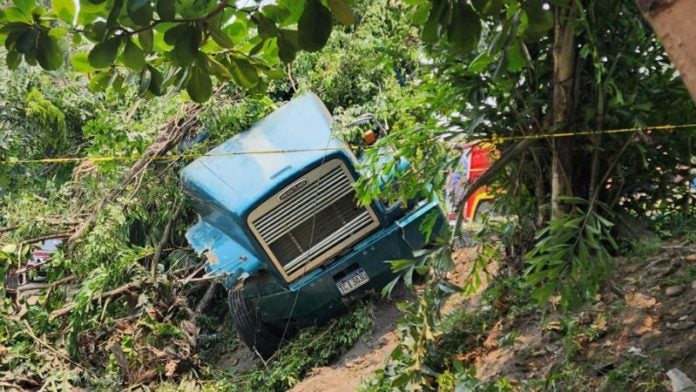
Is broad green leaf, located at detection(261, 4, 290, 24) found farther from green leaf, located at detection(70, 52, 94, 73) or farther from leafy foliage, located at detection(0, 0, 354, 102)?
green leaf, located at detection(70, 52, 94, 73)

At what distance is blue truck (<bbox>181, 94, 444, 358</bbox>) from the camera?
235 inches

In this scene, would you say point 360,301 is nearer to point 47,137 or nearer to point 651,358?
point 651,358

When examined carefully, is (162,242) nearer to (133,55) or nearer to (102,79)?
(102,79)

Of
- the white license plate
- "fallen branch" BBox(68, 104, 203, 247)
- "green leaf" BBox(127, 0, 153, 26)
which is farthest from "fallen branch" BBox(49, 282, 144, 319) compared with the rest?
"green leaf" BBox(127, 0, 153, 26)

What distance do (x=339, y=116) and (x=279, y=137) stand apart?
24.5 inches

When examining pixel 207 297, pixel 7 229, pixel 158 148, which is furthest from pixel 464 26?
pixel 207 297

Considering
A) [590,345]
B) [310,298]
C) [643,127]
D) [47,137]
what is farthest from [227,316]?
[643,127]

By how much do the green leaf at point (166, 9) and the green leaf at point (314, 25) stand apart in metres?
0.28

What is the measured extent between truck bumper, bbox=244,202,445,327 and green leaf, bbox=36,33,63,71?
441 centimetres

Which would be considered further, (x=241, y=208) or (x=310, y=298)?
(x=310, y=298)

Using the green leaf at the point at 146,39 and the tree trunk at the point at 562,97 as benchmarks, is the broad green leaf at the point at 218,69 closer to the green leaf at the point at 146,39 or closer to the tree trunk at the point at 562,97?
the green leaf at the point at 146,39

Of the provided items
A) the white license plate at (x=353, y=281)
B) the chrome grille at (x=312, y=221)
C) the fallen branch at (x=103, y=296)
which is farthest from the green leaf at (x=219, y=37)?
the fallen branch at (x=103, y=296)

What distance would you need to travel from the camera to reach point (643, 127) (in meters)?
3.14

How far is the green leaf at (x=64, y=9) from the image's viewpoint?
5.67 feet
